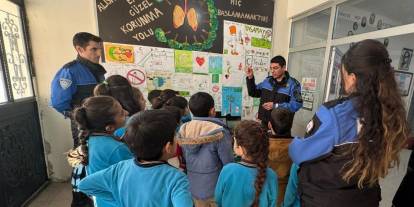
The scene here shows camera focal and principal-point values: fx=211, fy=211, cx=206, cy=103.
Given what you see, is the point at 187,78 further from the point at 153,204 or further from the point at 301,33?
the point at 153,204

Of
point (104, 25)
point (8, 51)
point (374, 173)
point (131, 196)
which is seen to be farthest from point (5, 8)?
point (374, 173)

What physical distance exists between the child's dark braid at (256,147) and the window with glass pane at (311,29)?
2.30 metres

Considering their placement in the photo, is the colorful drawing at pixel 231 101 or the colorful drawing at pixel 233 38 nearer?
the colorful drawing at pixel 233 38

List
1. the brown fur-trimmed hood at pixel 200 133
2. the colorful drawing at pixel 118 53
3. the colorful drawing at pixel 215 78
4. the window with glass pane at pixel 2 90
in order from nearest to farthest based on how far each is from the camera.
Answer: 1. the brown fur-trimmed hood at pixel 200 133
2. the window with glass pane at pixel 2 90
3. the colorful drawing at pixel 118 53
4. the colorful drawing at pixel 215 78

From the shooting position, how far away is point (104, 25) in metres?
2.42

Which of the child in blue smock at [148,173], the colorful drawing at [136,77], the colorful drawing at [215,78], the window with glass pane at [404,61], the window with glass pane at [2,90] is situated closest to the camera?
the child in blue smock at [148,173]

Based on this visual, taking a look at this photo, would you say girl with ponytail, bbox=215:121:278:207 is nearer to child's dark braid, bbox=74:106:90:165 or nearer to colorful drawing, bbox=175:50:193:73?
child's dark braid, bbox=74:106:90:165

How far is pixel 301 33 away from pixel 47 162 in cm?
388

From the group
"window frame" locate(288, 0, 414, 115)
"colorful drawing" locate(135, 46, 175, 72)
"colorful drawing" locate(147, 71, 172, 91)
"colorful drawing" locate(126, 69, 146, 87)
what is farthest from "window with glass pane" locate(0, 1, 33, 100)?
"window frame" locate(288, 0, 414, 115)

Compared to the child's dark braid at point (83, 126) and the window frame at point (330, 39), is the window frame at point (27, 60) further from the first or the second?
the window frame at point (330, 39)

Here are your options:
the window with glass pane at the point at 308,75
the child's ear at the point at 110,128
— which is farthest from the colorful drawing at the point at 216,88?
the child's ear at the point at 110,128

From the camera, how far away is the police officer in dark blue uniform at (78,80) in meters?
1.59

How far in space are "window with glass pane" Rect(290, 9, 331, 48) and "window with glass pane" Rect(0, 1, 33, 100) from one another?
3.52m

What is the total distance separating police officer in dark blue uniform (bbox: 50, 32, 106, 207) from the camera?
1.59m
